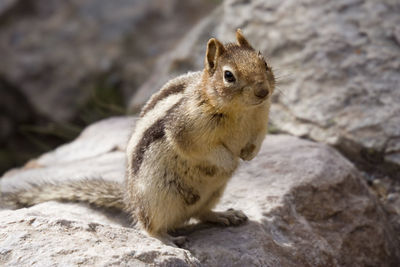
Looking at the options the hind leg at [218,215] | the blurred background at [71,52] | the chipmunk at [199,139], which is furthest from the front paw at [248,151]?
the blurred background at [71,52]

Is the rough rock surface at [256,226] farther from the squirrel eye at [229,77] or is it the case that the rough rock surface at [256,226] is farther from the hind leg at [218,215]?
the squirrel eye at [229,77]

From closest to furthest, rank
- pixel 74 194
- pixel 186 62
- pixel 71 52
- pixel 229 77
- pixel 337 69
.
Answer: pixel 229 77 < pixel 74 194 < pixel 337 69 < pixel 186 62 < pixel 71 52

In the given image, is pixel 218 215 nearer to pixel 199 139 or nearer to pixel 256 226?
pixel 256 226

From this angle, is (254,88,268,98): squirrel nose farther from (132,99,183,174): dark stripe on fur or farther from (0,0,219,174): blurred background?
(0,0,219,174): blurred background

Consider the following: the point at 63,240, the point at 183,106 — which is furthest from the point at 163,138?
the point at 63,240

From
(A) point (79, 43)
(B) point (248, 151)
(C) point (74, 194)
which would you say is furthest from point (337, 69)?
(A) point (79, 43)

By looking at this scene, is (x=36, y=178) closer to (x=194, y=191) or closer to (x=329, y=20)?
(x=194, y=191)
